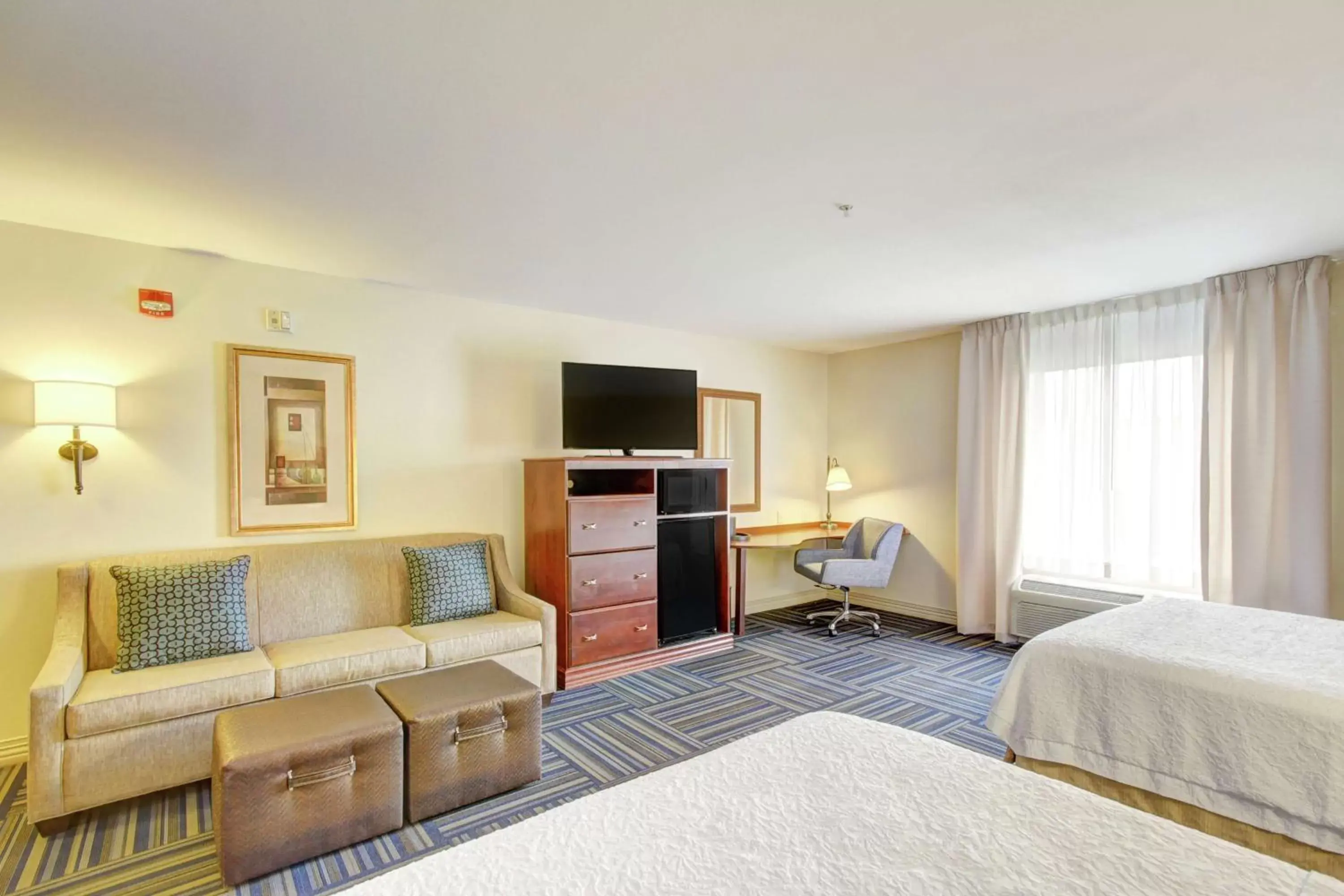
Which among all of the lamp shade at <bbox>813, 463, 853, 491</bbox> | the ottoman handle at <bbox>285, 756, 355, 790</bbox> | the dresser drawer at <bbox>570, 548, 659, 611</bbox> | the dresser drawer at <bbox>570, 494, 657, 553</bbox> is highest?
the lamp shade at <bbox>813, 463, 853, 491</bbox>

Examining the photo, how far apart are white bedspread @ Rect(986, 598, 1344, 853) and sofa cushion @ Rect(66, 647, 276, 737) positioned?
10.4 feet

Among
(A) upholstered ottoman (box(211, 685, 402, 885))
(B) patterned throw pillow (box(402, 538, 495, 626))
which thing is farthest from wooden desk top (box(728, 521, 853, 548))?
(A) upholstered ottoman (box(211, 685, 402, 885))

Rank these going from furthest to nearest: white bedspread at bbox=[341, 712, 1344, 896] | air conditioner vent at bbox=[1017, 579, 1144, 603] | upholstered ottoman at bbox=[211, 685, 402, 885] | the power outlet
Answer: air conditioner vent at bbox=[1017, 579, 1144, 603]
the power outlet
upholstered ottoman at bbox=[211, 685, 402, 885]
white bedspread at bbox=[341, 712, 1344, 896]

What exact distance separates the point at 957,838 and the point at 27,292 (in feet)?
13.8

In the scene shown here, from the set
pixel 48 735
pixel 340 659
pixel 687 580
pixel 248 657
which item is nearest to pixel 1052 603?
pixel 687 580

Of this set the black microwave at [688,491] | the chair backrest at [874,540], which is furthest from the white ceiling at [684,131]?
the chair backrest at [874,540]

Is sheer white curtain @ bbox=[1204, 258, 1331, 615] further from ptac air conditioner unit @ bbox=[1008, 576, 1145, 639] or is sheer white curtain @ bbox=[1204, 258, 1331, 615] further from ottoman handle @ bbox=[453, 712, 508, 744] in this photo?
ottoman handle @ bbox=[453, 712, 508, 744]

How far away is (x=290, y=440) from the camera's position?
12.1 ft

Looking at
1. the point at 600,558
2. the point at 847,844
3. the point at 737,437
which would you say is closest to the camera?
the point at 847,844

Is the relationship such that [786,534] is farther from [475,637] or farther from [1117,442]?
[475,637]

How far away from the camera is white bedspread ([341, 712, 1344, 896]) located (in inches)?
39.0

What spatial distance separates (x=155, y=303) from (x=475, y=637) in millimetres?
2341

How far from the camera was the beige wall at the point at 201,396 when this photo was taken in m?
3.04

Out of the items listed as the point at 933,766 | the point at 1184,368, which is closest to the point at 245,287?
the point at 933,766
